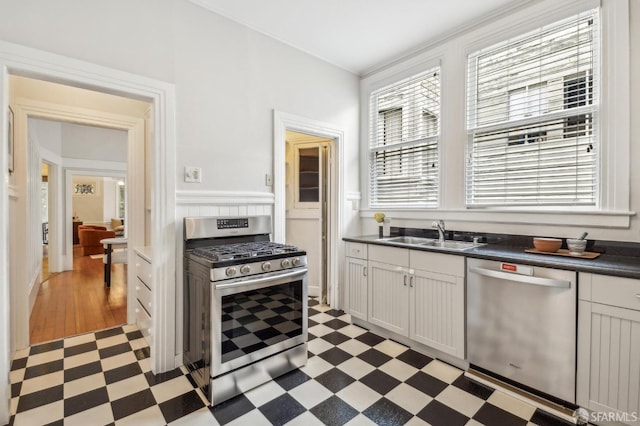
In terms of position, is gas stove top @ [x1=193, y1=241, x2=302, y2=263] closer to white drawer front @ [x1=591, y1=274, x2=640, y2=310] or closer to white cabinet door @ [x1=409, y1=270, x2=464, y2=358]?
white cabinet door @ [x1=409, y1=270, x2=464, y2=358]

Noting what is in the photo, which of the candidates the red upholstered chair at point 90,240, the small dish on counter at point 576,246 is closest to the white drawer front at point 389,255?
the small dish on counter at point 576,246

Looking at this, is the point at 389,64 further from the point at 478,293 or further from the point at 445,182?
the point at 478,293

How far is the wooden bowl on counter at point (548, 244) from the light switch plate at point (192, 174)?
2.60m

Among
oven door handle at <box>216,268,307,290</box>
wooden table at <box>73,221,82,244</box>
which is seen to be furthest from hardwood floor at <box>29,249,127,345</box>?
wooden table at <box>73,221,82,244</box>

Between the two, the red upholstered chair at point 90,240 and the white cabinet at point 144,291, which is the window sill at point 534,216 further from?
the red upholstered chair at point 90,240

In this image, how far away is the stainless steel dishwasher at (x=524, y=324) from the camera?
5.78 feet

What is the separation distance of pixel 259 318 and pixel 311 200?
2090 millimetres

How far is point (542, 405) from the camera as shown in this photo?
1836 millimetres

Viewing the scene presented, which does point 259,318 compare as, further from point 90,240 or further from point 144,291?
point 90,240

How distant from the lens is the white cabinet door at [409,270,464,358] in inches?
89.3

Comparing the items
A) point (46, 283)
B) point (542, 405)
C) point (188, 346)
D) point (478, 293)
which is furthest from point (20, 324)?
point (542, 405)

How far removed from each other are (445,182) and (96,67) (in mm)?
2928

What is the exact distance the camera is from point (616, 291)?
1602mm

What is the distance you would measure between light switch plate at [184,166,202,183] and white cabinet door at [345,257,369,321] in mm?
1678
